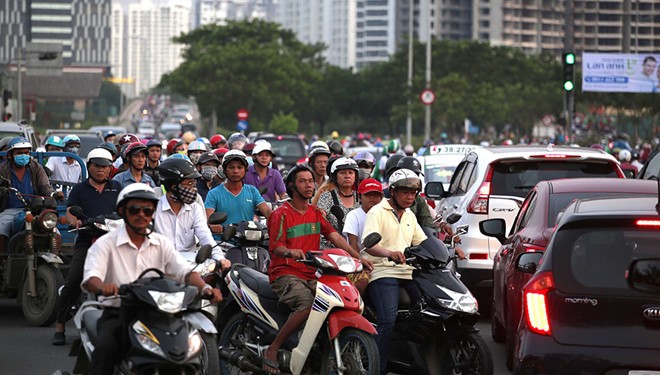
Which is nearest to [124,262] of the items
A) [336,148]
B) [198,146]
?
[198,146]

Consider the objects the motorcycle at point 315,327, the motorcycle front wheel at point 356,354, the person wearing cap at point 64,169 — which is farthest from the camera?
the person wearing cap at point 64,169

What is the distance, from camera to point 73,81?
17788cm

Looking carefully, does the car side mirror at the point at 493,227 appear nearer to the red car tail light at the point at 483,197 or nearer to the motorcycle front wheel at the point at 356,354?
the motorcycle front wheel at the point at 356,354

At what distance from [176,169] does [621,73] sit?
51890mm

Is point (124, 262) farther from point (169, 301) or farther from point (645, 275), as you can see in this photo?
point (645, 275)

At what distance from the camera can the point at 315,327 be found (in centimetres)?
888

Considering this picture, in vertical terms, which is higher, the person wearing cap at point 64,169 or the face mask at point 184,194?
the person wearing cap at point 64,169

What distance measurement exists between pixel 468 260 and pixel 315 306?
17.4 feet

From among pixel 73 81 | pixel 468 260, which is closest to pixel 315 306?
pixel 468 260

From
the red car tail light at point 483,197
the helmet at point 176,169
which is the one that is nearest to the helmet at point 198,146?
the red car tail light at point 483,197

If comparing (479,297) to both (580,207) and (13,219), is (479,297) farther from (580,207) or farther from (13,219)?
(580,207)

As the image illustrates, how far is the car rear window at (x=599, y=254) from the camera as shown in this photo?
7457 millimetres

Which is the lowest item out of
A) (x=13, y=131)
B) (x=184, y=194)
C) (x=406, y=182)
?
(x=184, y=194)

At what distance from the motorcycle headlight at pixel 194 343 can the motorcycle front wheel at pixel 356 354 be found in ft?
5.00
